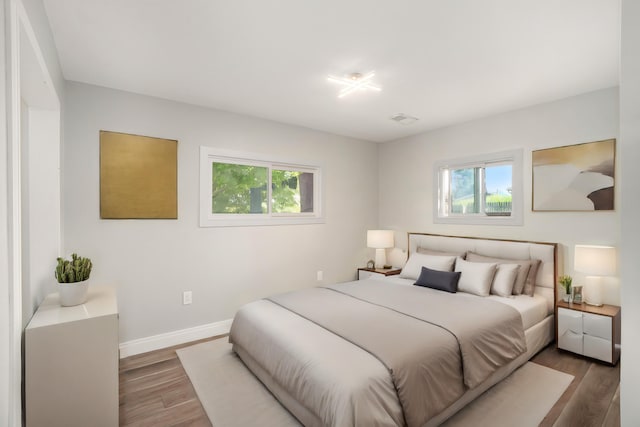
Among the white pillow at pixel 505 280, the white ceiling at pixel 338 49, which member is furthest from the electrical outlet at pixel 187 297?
the white pillow at pixel 505 280

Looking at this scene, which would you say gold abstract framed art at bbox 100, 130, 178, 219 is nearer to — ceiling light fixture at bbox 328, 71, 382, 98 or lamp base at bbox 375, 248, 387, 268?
ceiling light fixture at bbox 328, 71, 382, 98

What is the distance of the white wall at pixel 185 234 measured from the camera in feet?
9.14

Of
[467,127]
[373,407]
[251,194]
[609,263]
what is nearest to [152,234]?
[251,194]

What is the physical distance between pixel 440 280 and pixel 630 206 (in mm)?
2549

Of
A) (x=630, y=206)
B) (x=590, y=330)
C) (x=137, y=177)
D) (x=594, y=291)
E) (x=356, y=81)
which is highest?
(x=356, y=81)

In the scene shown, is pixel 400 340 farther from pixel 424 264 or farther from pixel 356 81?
pixel 356 81

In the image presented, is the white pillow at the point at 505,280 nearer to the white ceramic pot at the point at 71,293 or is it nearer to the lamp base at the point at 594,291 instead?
the lamp base at the point at 594,291

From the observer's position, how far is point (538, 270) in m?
3.27

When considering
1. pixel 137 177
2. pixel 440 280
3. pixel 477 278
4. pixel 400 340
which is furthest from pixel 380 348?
pixel 137 177

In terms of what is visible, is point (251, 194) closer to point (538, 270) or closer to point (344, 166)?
point (344, 166)

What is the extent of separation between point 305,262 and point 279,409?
2201mm

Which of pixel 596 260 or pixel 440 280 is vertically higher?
pixel 596 260

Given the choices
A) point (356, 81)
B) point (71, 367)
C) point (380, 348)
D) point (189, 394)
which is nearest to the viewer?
point (71, 367)

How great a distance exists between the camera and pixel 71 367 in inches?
66.8
